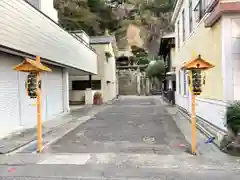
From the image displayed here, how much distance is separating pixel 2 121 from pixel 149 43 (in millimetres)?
56614

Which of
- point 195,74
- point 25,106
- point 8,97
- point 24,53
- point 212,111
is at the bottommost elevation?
point 212,111

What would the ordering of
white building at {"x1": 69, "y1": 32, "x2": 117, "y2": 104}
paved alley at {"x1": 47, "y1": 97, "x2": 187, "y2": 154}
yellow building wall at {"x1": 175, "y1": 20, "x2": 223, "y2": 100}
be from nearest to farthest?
paved alley at {"x1": 47, "y1": 97, "x2": 187, "y2": 154}
yellow building wall at {"x1": 175, "y1": 20, "x2": 223, "y2": 100}
white building at {"x1": 69, "y1": 32, "x2": 117, "y2": 104}

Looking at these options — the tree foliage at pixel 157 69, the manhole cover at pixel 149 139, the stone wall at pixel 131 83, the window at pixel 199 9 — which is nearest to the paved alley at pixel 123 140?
the manhole cover at pixel 149 139

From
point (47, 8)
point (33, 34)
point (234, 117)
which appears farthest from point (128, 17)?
point (234, 117)

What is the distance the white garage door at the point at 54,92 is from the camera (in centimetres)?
1541

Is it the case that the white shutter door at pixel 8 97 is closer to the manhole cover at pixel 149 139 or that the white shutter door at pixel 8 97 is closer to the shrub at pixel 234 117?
the manhole cover at pixel 149 139

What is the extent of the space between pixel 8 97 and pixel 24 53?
5.27 ft

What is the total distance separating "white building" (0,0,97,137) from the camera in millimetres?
9945

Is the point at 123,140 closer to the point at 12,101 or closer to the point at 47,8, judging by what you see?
the point at 12,101

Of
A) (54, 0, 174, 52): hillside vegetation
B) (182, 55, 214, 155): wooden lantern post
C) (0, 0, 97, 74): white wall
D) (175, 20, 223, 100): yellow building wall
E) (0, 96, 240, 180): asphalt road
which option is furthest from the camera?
(54, 0, 174, 52): hillside vegetation

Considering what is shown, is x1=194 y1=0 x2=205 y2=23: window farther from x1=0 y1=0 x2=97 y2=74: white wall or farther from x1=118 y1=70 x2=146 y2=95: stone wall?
x1=118 y1=70 x2=146 y2=95: stone wall

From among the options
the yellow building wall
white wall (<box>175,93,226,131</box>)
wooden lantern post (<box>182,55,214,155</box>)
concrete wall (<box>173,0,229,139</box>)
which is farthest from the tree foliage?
wooden lantern post (<box>182,55,214,155</box>)

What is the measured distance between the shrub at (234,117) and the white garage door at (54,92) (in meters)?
9.49

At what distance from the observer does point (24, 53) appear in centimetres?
1085
